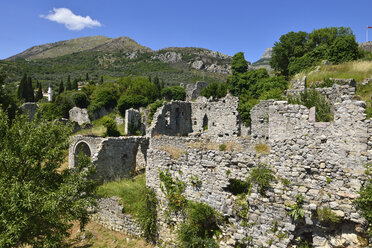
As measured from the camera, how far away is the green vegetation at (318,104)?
32.9ft

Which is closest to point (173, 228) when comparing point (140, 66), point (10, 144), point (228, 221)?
point (228, 221)

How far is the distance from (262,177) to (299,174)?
994 mm

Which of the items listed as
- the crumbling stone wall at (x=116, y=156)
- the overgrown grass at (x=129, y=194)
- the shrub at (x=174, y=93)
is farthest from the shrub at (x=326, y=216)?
the shrub at (x=174, y=93)

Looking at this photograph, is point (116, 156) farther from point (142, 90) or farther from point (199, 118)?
point (142, 90)

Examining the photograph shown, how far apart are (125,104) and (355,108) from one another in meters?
34.3

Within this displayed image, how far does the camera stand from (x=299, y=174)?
254 inches

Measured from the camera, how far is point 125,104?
3722cm

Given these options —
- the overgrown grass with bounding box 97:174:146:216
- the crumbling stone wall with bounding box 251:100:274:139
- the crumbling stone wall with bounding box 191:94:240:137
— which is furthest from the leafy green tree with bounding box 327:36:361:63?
the overgrown grass with bounding box 97:174:146:216

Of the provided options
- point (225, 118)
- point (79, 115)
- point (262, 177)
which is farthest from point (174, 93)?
point (262, 177)

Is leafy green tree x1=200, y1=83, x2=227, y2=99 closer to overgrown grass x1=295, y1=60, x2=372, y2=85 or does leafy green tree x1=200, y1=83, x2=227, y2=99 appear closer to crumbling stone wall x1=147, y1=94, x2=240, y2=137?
crumbling stone wall x1=147, y1=94, x2=240, y2=137

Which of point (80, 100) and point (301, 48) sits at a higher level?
point (301, 48)

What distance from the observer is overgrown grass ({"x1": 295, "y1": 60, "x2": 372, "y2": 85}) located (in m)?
16.4

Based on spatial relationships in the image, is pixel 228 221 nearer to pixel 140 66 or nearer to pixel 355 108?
pixel 355 108

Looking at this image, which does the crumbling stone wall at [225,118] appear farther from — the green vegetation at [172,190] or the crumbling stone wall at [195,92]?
the crumbling stone wall at [195,92]
